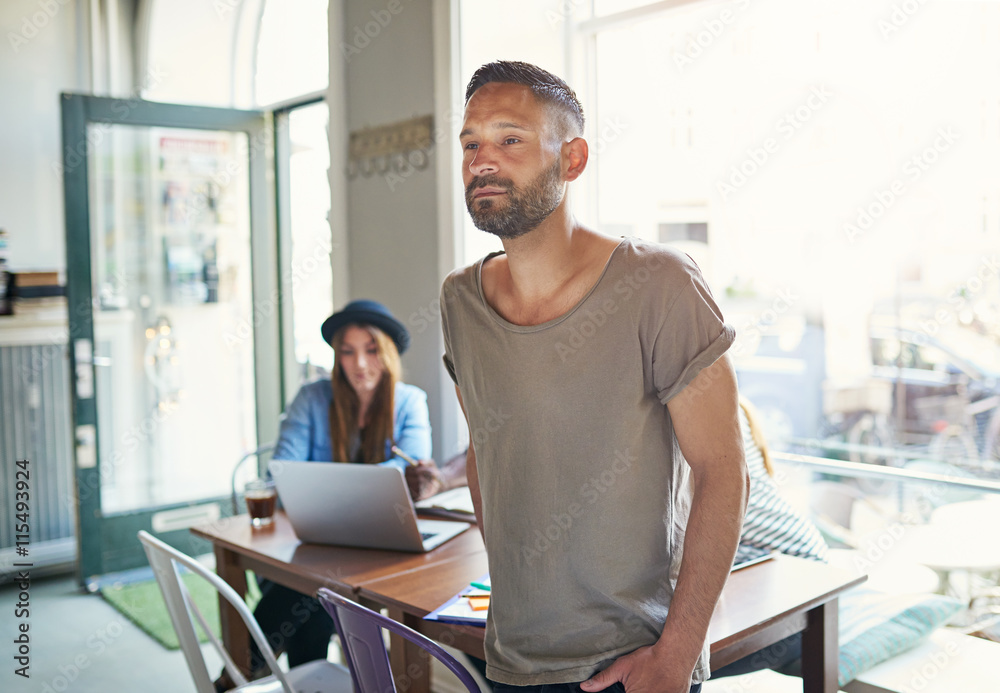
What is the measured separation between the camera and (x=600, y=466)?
1.20 meters

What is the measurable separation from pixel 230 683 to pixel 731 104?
255 centimetres

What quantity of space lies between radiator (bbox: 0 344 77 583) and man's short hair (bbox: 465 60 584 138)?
375 centimetres

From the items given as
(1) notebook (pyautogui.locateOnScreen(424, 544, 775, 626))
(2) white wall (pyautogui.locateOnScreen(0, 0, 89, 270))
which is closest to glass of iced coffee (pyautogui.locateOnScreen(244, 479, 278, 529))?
(1) notebook (pyautogui.locateOnScreen(424, 544, 775, 626))

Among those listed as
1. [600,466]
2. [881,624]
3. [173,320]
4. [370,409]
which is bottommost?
[881,624]

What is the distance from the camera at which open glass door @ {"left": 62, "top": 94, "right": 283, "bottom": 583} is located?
4195 mm

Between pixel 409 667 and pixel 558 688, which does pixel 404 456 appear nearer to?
pixel 409 667

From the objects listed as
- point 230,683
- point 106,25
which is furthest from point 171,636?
point 106,25

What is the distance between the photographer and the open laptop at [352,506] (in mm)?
1973

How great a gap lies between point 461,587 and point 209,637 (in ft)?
1.74

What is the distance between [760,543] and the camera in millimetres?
2109

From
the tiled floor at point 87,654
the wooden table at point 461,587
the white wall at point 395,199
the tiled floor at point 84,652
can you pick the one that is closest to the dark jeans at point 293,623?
the wooden table at point 461,587

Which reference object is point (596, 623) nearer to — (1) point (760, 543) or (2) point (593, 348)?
(2) point (593, 348)
